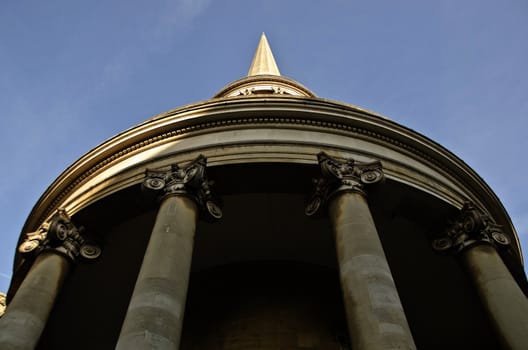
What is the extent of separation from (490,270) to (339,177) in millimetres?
5713

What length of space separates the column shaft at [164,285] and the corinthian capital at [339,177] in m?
4.00

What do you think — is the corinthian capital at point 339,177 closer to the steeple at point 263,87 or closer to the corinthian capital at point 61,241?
the corinthian capital at point 61,241

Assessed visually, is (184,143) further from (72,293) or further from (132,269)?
(72,293)

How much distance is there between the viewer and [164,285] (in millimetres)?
12906

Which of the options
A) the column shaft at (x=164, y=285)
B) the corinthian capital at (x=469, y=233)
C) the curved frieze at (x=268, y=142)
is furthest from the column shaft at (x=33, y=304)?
the corinthian capital at (x=469, y=233)

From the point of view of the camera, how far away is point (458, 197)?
20141mm

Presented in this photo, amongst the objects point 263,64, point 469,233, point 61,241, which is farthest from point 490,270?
point 263,64

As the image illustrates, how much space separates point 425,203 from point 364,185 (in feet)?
12.0

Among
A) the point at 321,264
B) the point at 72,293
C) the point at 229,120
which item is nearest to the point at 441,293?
the point at 321,264

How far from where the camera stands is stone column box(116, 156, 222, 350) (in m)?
11.7

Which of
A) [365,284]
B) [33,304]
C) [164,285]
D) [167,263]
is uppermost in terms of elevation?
[33,304]

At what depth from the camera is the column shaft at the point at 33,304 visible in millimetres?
14797

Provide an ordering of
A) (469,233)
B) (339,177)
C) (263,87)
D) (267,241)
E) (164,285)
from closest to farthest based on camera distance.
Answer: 1. (164,285)
2. (339,177)
3. (469,233)
4. (267,241)
5. (263,87)

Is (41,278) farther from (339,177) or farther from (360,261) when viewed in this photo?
(360,261)
